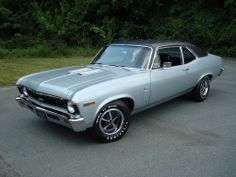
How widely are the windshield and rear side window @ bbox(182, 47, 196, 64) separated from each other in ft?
3.94

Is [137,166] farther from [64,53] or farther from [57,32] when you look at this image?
[57,32]

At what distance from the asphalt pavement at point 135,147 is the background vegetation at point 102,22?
1114cm

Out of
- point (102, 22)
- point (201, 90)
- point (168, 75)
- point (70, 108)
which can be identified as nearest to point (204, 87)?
point (201, 90)

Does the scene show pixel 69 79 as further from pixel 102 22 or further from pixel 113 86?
pixel 102 22

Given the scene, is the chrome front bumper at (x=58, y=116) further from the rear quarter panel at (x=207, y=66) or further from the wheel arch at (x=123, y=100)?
the rear quarter panel at (x=207, y=66)

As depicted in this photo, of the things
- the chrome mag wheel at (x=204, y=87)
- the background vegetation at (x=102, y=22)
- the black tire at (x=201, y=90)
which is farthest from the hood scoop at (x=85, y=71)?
the background vegetation at (x=102, y=22)

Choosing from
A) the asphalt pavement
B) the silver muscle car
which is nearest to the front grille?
the silver muscle car

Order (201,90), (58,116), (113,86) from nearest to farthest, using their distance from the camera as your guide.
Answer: (58,116)
(113,86)
(201,90)

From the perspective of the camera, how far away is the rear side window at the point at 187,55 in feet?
21.4

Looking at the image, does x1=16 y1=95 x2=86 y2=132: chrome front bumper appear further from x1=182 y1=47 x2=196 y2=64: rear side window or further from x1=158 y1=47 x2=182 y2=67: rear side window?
x1=182 y1=47 x2=196 y2=64: rear side window

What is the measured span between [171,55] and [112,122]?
2262 mm

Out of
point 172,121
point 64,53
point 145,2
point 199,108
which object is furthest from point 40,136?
point 145,2

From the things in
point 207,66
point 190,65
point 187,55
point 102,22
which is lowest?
point 102,22

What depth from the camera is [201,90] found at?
692 centimetres
